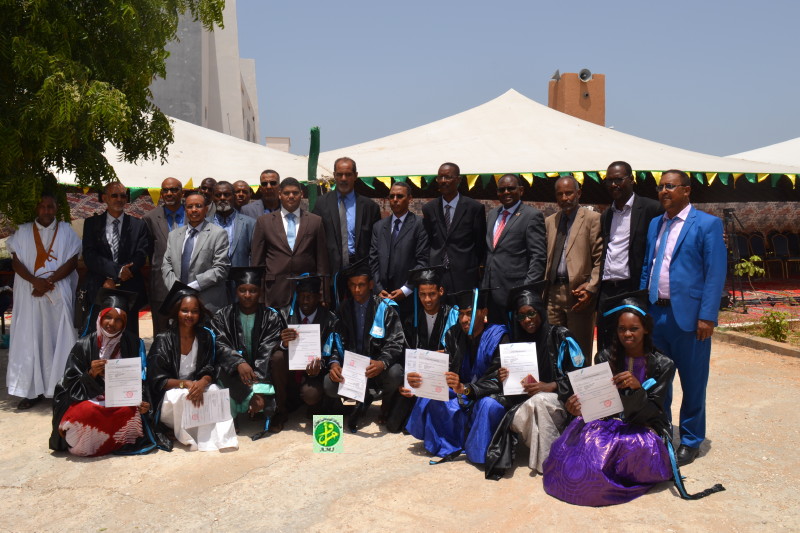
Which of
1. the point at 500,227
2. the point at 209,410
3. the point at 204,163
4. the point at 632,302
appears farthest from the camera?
the point at 204,163

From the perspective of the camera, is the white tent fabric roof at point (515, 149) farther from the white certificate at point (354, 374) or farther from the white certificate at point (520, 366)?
the white certificate at point (520, 366)

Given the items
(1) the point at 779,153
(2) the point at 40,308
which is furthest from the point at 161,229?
(1) the point at 779,153

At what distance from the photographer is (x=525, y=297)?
185 inches

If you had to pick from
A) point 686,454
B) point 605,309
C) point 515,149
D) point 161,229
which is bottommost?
point 686,454

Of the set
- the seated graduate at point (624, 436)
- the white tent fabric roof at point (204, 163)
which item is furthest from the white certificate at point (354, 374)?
the white tent fabric roof at point (204, 163)

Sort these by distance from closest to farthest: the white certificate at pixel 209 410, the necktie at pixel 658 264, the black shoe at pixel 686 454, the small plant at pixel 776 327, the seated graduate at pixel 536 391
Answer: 1. the seated graduate at pixel 536 391
2. the black shoe at pixel 686 454
3. the necktie at pixel 658 264
4. the white certificate at pixel 209 410
5. the small plant at pixel 776 327

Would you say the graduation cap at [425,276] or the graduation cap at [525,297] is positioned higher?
the graduation cap at [425,276]

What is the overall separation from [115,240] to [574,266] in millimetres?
4242

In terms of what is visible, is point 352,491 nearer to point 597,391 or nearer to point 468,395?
point 468,395

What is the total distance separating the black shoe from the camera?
442 centimetres

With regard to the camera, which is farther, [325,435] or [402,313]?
[402,313]

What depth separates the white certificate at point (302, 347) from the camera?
5.23m

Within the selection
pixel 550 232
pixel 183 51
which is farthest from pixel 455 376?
pixel 183 51

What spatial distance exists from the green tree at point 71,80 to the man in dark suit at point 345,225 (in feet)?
6.39
